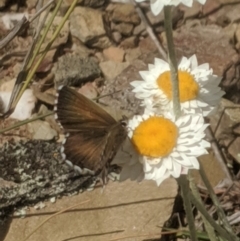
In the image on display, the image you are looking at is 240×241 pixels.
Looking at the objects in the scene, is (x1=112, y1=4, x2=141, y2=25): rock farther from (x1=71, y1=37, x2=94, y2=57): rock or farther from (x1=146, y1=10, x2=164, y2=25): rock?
(x1=71, y1=37, x2=94, y2=57): rock

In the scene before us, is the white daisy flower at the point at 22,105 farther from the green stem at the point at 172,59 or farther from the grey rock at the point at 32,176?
the green stem at the point at 172,59

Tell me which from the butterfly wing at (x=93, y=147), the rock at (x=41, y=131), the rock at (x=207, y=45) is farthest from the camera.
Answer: the rock at (x=207, y=45)

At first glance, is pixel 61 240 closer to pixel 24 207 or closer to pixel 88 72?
pixel 24 207

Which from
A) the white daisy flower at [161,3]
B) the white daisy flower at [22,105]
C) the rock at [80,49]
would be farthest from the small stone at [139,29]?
the white daisy flower at [161,3]

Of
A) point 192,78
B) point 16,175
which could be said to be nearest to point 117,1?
point 16,175

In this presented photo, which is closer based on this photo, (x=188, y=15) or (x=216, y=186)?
(x=216, y=186)

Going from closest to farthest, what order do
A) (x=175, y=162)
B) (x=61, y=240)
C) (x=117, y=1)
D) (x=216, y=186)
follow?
(x=175, y=162)
(x=61, y=240)
(x=216, y=186)
(x=117, y=1)

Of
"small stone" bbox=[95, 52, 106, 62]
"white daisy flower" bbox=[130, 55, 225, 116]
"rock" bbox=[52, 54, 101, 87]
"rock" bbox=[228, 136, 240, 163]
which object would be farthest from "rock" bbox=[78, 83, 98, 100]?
"white daisy flower" bbox=[130, 55, 225, 116]
